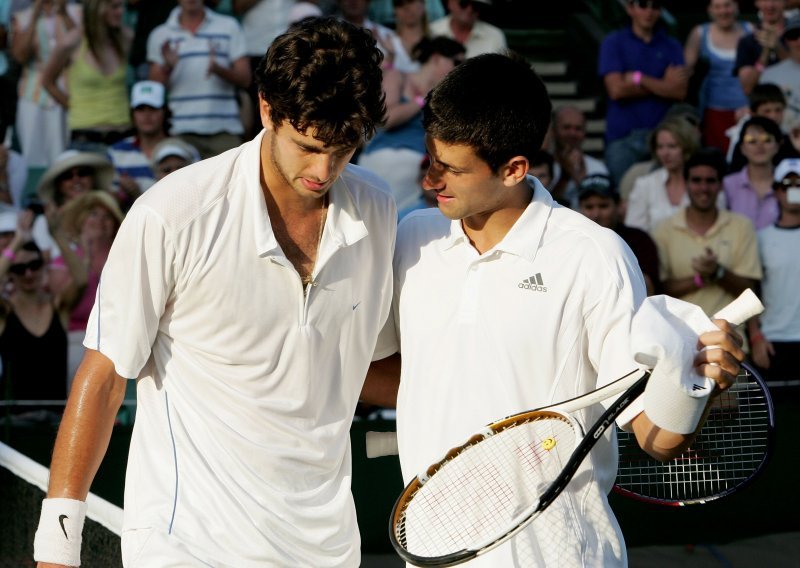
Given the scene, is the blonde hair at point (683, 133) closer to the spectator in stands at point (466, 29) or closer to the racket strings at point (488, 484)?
the spectator in stands at point (466, 29)

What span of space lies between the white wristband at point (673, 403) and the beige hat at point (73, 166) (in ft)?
18.2

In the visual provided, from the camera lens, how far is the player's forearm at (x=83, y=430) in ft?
10.4

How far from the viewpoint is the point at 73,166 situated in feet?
25.7

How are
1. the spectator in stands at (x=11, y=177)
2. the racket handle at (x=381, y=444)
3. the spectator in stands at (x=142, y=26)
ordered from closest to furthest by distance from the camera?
the racket handle at (x=381, y=444) → the spectator in stands at (x=11, y=177) → the spectator in stands at (x=142, y=26)

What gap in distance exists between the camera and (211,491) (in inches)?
126

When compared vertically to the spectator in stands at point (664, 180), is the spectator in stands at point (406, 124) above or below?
above

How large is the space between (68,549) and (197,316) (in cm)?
67

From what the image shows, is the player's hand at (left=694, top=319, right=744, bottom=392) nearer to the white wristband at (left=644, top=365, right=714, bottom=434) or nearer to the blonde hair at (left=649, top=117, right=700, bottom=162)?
the white wristband at (left=644, top=365, right=714, bottom=434)

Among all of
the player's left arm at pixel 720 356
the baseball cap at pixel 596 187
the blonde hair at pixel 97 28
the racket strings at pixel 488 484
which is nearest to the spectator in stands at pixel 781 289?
the baseball cap at pixel 596 187

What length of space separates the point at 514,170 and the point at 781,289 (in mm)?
4960

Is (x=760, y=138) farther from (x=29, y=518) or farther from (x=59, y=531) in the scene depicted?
(x=59, y=531)

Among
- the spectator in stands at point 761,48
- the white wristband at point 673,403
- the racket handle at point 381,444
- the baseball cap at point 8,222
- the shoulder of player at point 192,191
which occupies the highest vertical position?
the shoulder of player at point 192,191

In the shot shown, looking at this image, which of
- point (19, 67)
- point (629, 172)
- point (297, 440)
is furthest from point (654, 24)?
point (297, 440)

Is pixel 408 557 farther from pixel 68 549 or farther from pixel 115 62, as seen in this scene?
pixel 115 62
